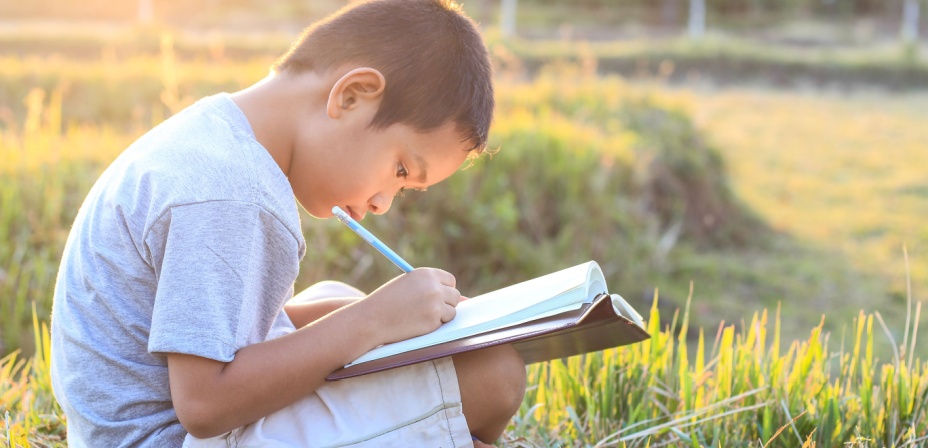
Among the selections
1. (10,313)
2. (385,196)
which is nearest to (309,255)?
(10,313)

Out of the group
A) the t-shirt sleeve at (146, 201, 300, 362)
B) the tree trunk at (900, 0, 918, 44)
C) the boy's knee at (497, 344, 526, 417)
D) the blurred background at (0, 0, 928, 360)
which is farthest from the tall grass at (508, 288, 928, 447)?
the tree trunk at (900, 0, 918, 44)

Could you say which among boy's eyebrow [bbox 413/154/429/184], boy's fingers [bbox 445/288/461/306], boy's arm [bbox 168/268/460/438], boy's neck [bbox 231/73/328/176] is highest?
boy's neck [bbox 231/73/328/176]

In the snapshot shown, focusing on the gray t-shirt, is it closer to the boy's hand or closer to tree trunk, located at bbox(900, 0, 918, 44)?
the boy's hand

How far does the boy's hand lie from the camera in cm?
153

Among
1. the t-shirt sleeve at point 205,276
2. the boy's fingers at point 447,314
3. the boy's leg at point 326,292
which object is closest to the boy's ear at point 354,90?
the t-shirt sleeve at point 205,276

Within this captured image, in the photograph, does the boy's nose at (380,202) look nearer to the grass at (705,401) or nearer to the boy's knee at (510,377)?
the boy's knee at (510,377)

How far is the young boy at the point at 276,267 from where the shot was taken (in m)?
1.38

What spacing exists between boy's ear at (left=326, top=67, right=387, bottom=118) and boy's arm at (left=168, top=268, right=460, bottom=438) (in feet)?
0.94

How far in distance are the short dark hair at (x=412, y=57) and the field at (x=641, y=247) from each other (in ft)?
2.45

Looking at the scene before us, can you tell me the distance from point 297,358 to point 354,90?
1.40 ft

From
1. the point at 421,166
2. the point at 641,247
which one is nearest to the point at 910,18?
the point at 641,247

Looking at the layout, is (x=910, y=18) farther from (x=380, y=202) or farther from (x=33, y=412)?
(x=33, y=412)

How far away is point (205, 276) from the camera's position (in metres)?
1.36

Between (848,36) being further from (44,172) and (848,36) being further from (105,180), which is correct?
(105,180)
